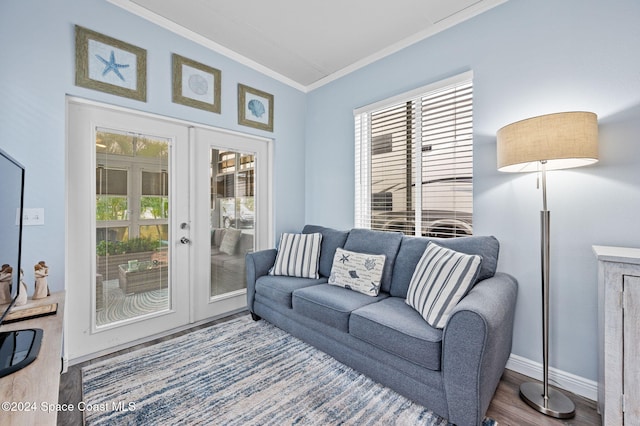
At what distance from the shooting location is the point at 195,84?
2662 mm

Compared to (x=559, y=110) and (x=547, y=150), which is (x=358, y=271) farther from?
(x=559, y=110)

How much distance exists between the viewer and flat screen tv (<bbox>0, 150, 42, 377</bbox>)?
1062 mm

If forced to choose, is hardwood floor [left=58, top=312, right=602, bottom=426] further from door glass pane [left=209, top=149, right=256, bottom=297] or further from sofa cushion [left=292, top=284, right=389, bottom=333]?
door glass pane [left=209, top=149, right=256, bottom=297]

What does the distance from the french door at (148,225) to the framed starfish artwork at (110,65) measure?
0.17m

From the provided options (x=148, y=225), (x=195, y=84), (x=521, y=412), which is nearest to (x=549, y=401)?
(x=521, y=412)

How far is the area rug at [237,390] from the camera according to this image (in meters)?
1.54

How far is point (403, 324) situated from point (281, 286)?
1.16 m

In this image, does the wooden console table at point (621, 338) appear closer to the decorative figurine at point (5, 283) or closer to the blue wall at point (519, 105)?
the blue wall at point (519, 105)

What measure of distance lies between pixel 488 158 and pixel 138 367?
9.78 ft

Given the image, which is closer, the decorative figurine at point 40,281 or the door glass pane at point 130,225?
the decorative figurine at point 40,281

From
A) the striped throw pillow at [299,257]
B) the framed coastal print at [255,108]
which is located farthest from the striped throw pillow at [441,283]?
the framed coastal print at [255,108]

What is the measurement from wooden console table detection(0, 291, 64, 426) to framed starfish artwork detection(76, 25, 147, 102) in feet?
5.91

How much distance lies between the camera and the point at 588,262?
68.8 inches

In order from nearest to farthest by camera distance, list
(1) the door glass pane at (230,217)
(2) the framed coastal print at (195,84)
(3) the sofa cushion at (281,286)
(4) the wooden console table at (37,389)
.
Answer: (4) the wooden console table at (37,389) → (3) the sofa cushion at (281,286) → (2) the framed coastal print at (195,84) → (1) the door glass pane at (230,217)
